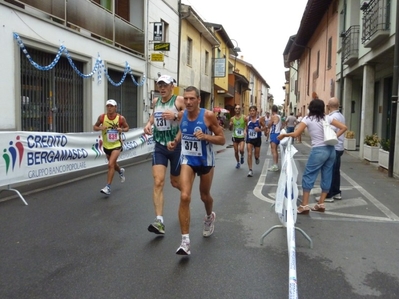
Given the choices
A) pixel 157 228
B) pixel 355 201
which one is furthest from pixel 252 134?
pixel 157 228

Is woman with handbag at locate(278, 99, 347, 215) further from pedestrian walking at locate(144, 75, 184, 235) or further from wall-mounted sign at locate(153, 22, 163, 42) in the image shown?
wall-mounted sign at locate(153, 22, 163, 42)

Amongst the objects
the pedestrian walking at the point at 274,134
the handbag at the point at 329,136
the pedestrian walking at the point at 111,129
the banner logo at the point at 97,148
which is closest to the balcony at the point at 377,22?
the pedestrian walking at the point at 274,134

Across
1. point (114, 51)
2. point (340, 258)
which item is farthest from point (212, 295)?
point (114, 51)

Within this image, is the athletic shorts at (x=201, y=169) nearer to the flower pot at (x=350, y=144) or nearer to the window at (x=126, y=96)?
the window at (x=126, y=96)

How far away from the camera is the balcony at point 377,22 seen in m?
11.8

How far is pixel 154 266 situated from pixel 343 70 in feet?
54.9

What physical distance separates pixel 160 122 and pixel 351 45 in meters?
13.1

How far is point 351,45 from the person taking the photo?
53.5 ft

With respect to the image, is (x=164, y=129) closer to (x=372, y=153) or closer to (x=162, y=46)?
(x=372, y=153)

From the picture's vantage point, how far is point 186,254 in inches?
176

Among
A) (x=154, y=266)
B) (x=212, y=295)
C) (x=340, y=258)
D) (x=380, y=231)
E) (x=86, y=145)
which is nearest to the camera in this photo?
(x=212, y=295)

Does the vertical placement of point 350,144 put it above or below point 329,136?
below

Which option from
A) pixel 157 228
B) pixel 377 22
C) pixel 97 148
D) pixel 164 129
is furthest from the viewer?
pixel 377 22

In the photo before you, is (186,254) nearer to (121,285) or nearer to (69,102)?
(121,285)
